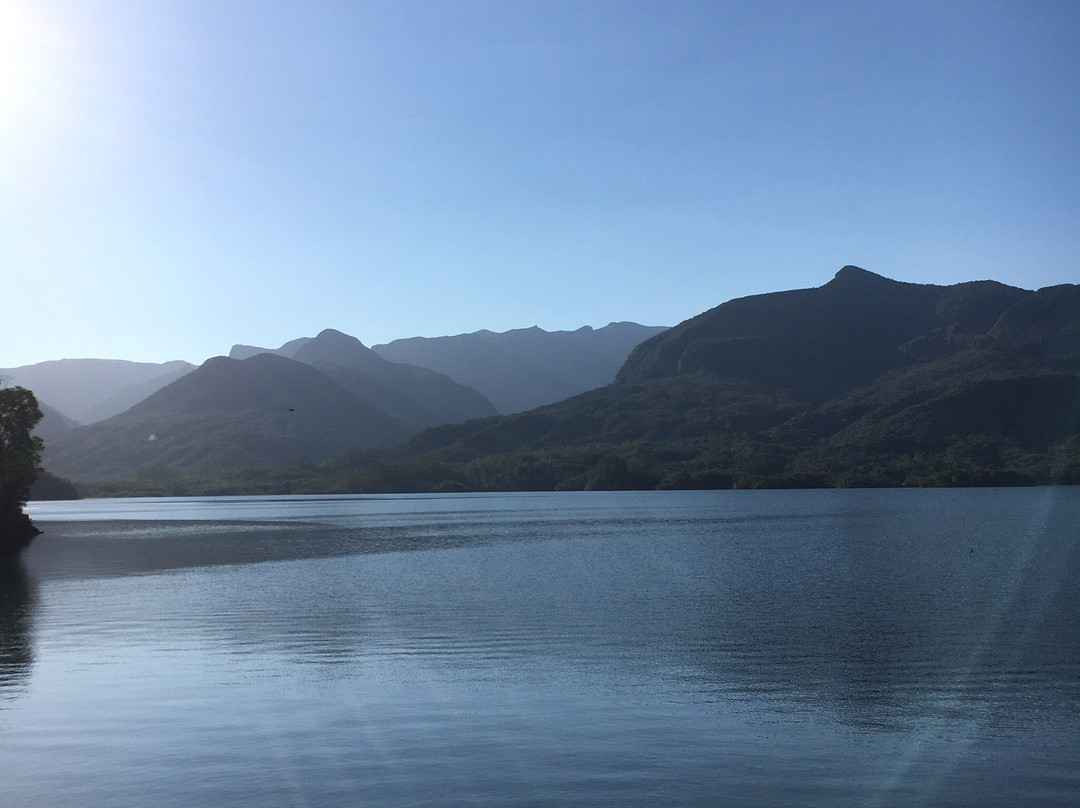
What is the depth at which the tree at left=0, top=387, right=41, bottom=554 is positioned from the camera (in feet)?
277

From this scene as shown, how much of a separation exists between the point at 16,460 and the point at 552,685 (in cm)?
7884

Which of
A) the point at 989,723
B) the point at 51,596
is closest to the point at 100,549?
the point at 51,596

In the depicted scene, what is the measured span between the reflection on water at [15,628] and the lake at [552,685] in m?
0.25

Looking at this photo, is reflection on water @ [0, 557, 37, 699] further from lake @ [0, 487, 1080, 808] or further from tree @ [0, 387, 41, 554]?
tree @ [0, 387, 41, 554]

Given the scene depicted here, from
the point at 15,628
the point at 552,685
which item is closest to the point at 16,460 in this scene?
the point at 15,628

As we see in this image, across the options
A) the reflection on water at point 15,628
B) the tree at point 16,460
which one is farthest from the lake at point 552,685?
the tree at point 16,460

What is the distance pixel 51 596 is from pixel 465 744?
3618 centimetres

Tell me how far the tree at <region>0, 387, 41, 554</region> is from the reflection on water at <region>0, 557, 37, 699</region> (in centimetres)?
2498

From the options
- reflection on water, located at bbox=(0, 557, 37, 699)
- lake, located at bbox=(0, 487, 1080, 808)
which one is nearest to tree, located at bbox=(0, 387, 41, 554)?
reflection on water, located at bbox=(0, 557, 37, 699)

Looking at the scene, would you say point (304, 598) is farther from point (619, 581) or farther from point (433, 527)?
point (433, 527)

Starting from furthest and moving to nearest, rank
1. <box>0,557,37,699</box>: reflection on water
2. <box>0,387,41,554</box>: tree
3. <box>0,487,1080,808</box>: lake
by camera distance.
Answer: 1. <box>0,387,41,554</box>: tree
2. <box>0,557,37,699</box>: reflection on water
3. <box>0,487,1080,808</box>: lake

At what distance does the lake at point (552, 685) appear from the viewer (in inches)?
662

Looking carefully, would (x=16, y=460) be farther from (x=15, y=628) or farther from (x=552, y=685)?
(x=552, y=685)

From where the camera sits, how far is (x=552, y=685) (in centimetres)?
2434
